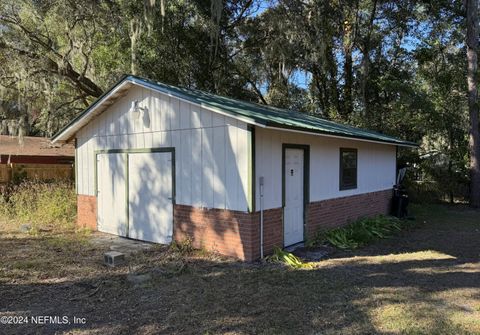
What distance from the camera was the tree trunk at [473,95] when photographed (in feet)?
50.8

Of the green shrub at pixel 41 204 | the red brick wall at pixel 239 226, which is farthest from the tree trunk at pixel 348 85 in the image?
the green shrub at pixel 41 204

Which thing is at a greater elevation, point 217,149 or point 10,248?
point 217,149

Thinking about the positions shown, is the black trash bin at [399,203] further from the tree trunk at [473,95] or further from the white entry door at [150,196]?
the white entry door at [150,196]

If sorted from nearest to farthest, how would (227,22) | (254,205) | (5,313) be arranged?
(5,313)
(254,205)
(227,22)

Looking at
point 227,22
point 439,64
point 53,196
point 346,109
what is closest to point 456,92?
point 439,64

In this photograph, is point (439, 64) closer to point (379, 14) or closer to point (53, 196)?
point (379, 14)

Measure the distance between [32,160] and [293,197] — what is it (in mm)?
13895

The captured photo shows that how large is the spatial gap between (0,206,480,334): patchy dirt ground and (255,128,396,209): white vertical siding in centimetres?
156

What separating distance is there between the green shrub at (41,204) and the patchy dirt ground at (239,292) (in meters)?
2.90

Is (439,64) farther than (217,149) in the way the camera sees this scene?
Yes

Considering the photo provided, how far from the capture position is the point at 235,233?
7.16 meters

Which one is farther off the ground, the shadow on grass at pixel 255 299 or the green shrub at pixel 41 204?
the green shrub at pixel 41 204

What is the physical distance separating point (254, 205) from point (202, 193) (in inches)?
48.2

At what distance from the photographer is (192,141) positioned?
25.5 ft
